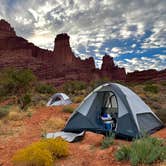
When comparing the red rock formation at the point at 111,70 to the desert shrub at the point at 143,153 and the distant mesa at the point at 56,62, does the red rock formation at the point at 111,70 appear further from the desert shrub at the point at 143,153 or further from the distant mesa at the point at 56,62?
the desert shrub at the point at 143,153

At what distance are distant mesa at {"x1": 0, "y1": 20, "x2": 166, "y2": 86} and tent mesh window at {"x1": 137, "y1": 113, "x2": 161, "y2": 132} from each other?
6844 centimetres

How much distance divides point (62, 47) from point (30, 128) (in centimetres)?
9897

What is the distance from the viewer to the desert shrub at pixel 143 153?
6027 millimetres

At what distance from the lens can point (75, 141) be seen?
362 inches

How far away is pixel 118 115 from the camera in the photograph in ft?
32.6

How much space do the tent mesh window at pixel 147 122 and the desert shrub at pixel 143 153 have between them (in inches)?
114

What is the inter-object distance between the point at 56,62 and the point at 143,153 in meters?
99.6

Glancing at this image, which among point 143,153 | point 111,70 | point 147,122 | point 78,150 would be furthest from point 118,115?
point 111,70

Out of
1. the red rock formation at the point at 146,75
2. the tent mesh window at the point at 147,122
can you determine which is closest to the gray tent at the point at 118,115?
the tent mesh window at the point at 147,122

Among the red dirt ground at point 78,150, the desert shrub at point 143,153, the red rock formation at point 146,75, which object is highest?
the red rock formation at point 146,75

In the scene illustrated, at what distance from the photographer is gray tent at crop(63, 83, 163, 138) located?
31.4 ft

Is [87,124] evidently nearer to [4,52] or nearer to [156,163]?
[156,163]

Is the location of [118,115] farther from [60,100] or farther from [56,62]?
[56,62]

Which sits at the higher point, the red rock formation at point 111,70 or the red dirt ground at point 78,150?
the red rock formation at point 111,70
